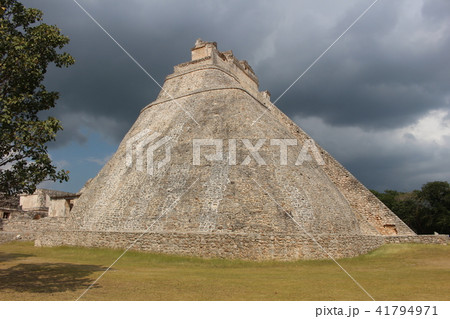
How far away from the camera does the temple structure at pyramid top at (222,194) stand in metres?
14.4

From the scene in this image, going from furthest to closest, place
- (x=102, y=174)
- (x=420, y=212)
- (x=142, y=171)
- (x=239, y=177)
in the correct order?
(x=420, y=212) → (x=102, y=174) → (x=142, y=171) → (x=239, y=177)

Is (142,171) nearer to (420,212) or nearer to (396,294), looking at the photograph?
(396,294)

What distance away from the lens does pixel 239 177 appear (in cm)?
1596

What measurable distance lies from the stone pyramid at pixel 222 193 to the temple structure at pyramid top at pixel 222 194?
5 cm

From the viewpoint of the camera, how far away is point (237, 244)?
13578 millimetres

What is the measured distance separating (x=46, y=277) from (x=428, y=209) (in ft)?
136

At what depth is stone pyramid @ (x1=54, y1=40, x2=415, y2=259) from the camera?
1438 cm

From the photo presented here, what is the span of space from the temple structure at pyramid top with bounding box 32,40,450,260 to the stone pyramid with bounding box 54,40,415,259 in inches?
2.0

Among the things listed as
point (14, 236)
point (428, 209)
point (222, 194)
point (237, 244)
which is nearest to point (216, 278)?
point (237, 244)

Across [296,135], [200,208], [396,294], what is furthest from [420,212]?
[396,294]

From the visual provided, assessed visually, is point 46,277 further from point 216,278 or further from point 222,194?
point 222,194

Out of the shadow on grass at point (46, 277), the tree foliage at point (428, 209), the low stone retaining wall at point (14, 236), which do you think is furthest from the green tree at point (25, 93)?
the tree foliage at point (428, 209)

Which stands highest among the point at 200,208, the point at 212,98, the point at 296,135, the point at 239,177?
the point at 212,98
